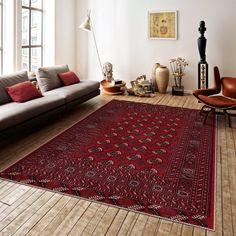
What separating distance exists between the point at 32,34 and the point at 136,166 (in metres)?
4.49

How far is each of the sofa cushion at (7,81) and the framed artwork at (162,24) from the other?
354 cm

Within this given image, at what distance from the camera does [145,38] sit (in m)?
7.31

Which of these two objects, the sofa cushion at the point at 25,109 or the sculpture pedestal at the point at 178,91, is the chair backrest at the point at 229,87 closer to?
the sculpture pedestal at the point at 178,91

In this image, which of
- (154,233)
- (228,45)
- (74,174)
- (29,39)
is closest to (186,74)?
(228,45)

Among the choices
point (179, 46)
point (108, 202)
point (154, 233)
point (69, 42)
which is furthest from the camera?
point (69, 42)

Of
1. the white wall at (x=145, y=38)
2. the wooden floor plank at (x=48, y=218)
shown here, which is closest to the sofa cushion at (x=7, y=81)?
the wooden floor plank at (x=48, y=218)

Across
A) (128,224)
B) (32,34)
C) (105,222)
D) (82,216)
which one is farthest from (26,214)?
(32,34)

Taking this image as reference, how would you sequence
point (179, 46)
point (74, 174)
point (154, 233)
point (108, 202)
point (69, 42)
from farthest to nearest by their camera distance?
point (69, 42) < point (179, 46) < point (74, 174) < point (108, 202) < point (154, 233)

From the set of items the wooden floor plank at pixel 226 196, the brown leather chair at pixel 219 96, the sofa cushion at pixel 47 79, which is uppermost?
the sofa cushion at pixel 47 79

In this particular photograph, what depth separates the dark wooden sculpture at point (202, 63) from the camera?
6.38 metres

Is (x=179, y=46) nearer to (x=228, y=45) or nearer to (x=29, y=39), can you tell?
(x=228, y=45)

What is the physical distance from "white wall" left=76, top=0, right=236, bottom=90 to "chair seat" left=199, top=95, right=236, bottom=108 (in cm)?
216

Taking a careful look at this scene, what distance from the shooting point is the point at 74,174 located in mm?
3064

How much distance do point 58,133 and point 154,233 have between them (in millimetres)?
2535
